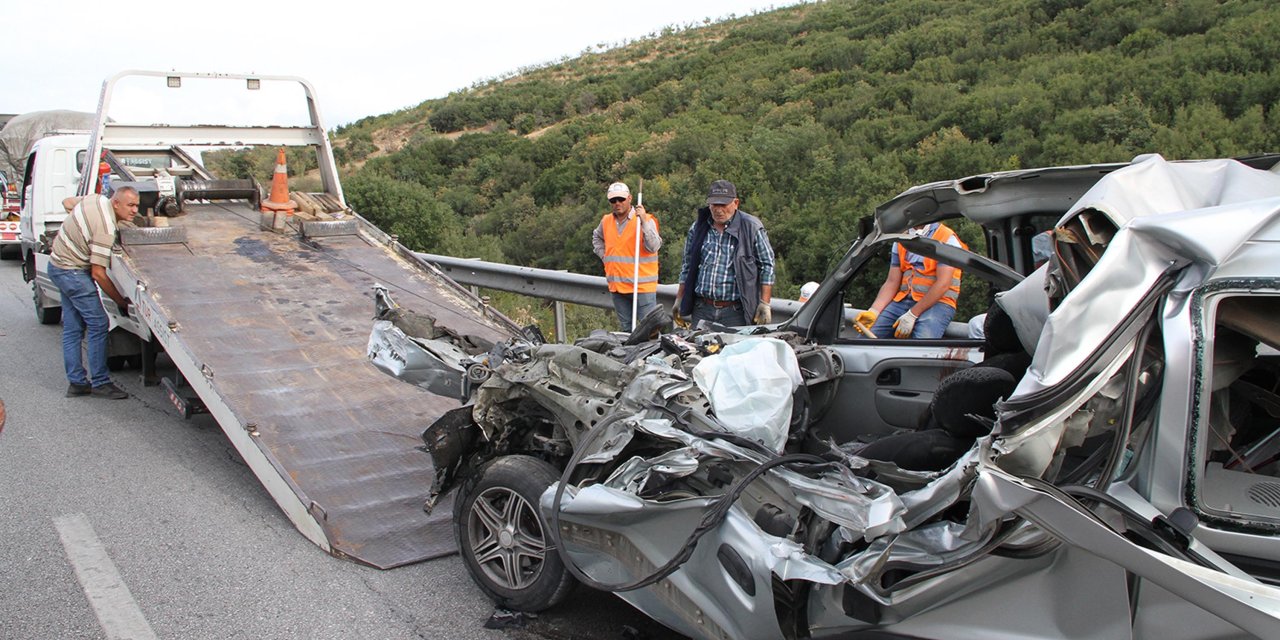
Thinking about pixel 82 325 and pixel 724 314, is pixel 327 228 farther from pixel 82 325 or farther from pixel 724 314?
pixel 724 314

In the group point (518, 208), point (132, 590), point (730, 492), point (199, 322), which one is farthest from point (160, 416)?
point (518, 208)

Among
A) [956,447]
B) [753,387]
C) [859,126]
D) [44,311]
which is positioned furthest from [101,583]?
[859,126]

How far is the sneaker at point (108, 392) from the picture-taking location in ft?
26.7

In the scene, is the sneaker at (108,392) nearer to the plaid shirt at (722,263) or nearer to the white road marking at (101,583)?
the white road marking at (101,583)

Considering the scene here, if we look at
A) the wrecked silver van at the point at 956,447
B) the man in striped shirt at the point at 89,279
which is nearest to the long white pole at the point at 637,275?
the wrecked silver van at the point at 956,447

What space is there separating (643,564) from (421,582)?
60.0 inches

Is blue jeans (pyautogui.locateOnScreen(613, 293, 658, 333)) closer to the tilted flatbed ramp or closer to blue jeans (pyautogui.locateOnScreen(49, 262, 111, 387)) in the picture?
the tilted flatbed ramp

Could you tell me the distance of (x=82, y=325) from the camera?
827 cm

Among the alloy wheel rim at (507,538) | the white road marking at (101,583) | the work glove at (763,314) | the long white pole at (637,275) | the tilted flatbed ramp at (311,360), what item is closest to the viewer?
the white road marking at (101,583)

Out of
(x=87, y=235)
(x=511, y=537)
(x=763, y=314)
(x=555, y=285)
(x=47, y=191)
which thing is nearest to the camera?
(x=511, y=537)

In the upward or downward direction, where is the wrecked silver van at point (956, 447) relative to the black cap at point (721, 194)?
downward

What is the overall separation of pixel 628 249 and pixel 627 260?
0.09 metres

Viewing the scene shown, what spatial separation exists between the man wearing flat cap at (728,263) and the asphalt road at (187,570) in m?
2.93

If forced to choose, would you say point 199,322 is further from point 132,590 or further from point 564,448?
point 564,448
